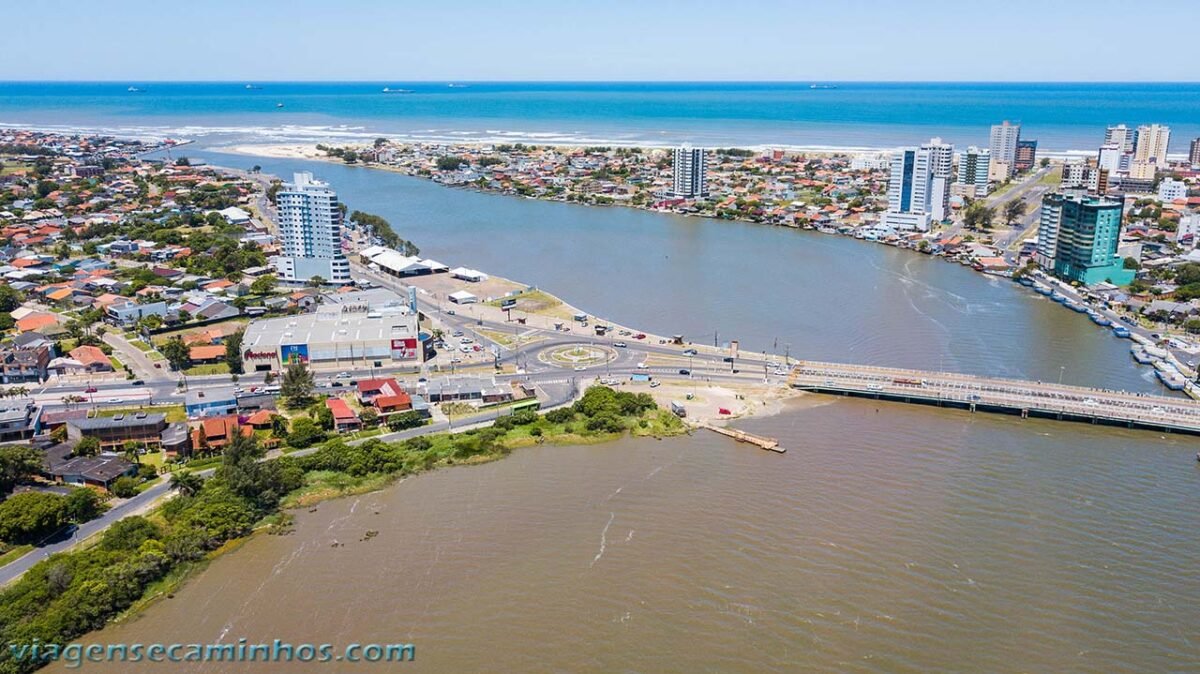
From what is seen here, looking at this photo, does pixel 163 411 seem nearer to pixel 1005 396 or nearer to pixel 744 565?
pixel 744 565

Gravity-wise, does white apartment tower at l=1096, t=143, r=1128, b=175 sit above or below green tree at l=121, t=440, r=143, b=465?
above

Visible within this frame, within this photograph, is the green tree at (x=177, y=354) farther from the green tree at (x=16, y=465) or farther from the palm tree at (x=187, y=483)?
the palm tree at (x=187, y=483)

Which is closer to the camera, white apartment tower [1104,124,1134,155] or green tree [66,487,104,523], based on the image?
green tree [66,487,104,523]

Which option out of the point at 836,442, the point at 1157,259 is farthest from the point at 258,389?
the point at 1157,259

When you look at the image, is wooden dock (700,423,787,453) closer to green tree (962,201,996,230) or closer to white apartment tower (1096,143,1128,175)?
green tree (962,201,996,230)

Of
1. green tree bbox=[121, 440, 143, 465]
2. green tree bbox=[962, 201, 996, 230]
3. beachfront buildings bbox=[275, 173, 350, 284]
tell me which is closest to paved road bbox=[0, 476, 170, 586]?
green tree bbox=[121, 440, 143, 465]

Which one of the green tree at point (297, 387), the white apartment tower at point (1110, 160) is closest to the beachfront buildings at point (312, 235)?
the green tree at point (297, 387)
